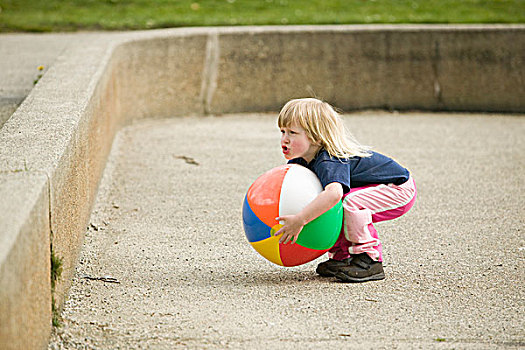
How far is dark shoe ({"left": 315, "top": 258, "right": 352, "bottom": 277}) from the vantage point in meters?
4.47

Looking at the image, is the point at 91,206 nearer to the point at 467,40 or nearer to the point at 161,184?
the point at 161,184

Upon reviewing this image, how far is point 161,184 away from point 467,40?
17.7 feet

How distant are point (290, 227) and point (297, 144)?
52 centimetres

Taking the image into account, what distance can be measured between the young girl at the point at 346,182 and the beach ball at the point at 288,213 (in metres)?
0.05

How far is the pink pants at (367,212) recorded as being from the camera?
4.39 meters

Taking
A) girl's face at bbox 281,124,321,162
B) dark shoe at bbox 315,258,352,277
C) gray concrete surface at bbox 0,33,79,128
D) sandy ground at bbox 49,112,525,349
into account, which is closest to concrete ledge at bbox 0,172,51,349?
sandy ground at bbox 49,112,525,349

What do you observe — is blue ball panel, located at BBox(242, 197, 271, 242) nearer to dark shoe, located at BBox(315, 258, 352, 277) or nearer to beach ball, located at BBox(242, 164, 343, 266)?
beach ball, located at BBox(242, 164, 343, 266)

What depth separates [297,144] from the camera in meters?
4.36

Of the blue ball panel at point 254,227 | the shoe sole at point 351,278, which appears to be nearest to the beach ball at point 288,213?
the blue ball panel at point 254,227

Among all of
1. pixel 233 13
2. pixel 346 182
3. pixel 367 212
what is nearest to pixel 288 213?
pixel 346 182

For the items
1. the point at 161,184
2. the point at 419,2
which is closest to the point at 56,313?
the point at 161,184

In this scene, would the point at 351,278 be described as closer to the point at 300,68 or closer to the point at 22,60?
the point at 22,60

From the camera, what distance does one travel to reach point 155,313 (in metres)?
3.95

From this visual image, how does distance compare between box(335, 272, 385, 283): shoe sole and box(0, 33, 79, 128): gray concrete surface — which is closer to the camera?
box(335, 272, 385, 283): shoe sole
